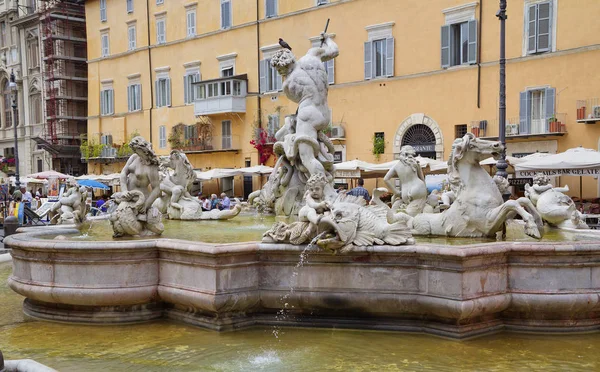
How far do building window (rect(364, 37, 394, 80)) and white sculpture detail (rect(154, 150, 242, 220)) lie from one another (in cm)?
1882

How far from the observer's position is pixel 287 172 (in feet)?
30.5

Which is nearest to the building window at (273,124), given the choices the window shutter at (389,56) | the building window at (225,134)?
the building window at (225,134)

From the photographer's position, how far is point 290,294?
5.56m

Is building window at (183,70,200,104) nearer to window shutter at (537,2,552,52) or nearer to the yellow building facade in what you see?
the yellow building facade

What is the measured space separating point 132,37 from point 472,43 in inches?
897

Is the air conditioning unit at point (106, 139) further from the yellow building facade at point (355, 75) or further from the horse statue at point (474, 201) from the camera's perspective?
the horse statue at point (474, 201)

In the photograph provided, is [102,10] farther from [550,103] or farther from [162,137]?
[550,103]

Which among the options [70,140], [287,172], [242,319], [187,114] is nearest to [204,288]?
[242,319]

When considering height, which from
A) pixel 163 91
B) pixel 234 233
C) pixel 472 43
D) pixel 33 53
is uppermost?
pixel 33 53

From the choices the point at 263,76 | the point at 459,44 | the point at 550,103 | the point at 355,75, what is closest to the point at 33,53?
the point at 263,76

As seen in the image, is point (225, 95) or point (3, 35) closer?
point (225, 95)

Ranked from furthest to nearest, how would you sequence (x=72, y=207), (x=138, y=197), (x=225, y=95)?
1. (x=225, y=95)
2. (x=72, y=207)
3. (x=138, y=197)

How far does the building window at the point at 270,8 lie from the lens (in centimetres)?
3156

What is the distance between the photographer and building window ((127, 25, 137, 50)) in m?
39.3
